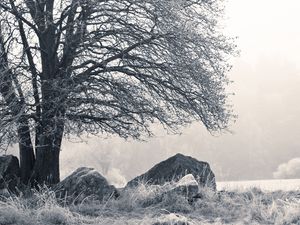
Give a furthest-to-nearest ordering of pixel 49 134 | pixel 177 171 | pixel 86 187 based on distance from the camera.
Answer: pixel 177 171 → pixel 49 134 → pixel 86 187

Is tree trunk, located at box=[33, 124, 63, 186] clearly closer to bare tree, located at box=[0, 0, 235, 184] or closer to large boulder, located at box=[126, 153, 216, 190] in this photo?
bare tree, located at box=[0, 0, 235, 184]

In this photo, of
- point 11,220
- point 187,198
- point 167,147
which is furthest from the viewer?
point 167,147

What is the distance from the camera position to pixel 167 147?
4409cm

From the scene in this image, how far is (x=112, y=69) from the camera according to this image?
Answer: 47.2 feet

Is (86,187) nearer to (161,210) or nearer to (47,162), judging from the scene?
(161,210)

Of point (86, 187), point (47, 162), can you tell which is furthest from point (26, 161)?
point (86, 187)

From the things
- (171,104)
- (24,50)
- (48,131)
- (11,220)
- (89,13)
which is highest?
(89,13)

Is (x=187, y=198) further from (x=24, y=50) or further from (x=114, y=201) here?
(x=24, y=50)

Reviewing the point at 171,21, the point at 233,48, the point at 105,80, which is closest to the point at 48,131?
the point at 105,80

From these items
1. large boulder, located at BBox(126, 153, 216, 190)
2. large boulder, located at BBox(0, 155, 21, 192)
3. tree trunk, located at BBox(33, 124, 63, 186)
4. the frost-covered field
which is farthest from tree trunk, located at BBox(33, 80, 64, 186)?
the frost-covered field

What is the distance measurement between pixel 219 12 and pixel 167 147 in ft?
97.4

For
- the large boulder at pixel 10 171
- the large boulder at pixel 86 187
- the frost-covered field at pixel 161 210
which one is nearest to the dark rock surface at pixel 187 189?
the frost-covered field at pixel 161 210

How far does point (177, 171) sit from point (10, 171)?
478cm

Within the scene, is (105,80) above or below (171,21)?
below
